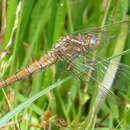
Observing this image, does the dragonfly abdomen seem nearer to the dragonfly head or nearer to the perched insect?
the perched insect

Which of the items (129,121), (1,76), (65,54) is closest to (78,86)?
(65,54)

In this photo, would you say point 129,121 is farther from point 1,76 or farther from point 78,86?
point 1,76

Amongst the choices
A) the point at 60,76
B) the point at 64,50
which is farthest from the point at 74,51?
the point at 60,76

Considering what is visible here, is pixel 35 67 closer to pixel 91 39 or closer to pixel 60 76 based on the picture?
pixel 60 76

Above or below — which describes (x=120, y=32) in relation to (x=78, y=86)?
above

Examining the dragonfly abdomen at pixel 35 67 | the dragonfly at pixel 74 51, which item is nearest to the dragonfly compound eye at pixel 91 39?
the dragonfly at pixel 74 51

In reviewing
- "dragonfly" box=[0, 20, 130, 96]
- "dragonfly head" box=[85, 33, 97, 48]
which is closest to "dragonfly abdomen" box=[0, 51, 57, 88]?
"dragonfly" box=[0, 20, 130, 96]

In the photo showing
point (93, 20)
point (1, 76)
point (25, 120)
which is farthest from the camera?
point (93, 20)

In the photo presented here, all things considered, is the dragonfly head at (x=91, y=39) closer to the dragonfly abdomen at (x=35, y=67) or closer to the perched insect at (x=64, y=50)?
the perched insect at (x=64, y=50)
